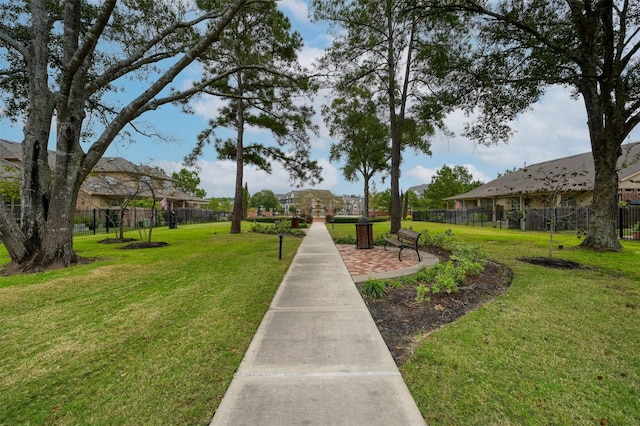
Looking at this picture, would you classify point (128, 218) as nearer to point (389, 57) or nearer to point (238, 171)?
point (238, 171)

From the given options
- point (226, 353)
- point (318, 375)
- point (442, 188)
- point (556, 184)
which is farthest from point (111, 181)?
point (442, 188)

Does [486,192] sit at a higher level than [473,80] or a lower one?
lower

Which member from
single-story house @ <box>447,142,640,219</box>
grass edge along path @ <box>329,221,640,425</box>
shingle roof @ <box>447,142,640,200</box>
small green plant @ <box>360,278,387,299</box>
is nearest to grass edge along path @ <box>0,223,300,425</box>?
small green plant @ <box>360,278,387,299</box>

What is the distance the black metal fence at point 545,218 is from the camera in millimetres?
13219

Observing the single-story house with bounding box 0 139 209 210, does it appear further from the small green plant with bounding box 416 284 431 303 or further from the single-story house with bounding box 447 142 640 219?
the single-story house with bounding box 447 142 640 219

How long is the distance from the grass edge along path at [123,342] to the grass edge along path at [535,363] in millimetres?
1917

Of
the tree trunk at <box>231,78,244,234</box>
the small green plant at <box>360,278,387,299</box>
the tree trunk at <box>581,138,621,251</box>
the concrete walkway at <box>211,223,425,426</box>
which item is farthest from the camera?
the tree trunk at <box>231,78,244,234</box>

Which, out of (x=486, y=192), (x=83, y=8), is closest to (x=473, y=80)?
(x=83, y=8)

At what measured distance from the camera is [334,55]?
1395 cm

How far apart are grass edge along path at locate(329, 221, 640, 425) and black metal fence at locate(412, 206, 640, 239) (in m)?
4.44

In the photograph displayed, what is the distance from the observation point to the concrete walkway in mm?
2119

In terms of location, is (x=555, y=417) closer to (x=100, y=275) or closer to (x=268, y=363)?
(x=268, y=363)

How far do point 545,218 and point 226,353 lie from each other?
49.8 feet

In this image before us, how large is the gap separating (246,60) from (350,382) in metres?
14.1
